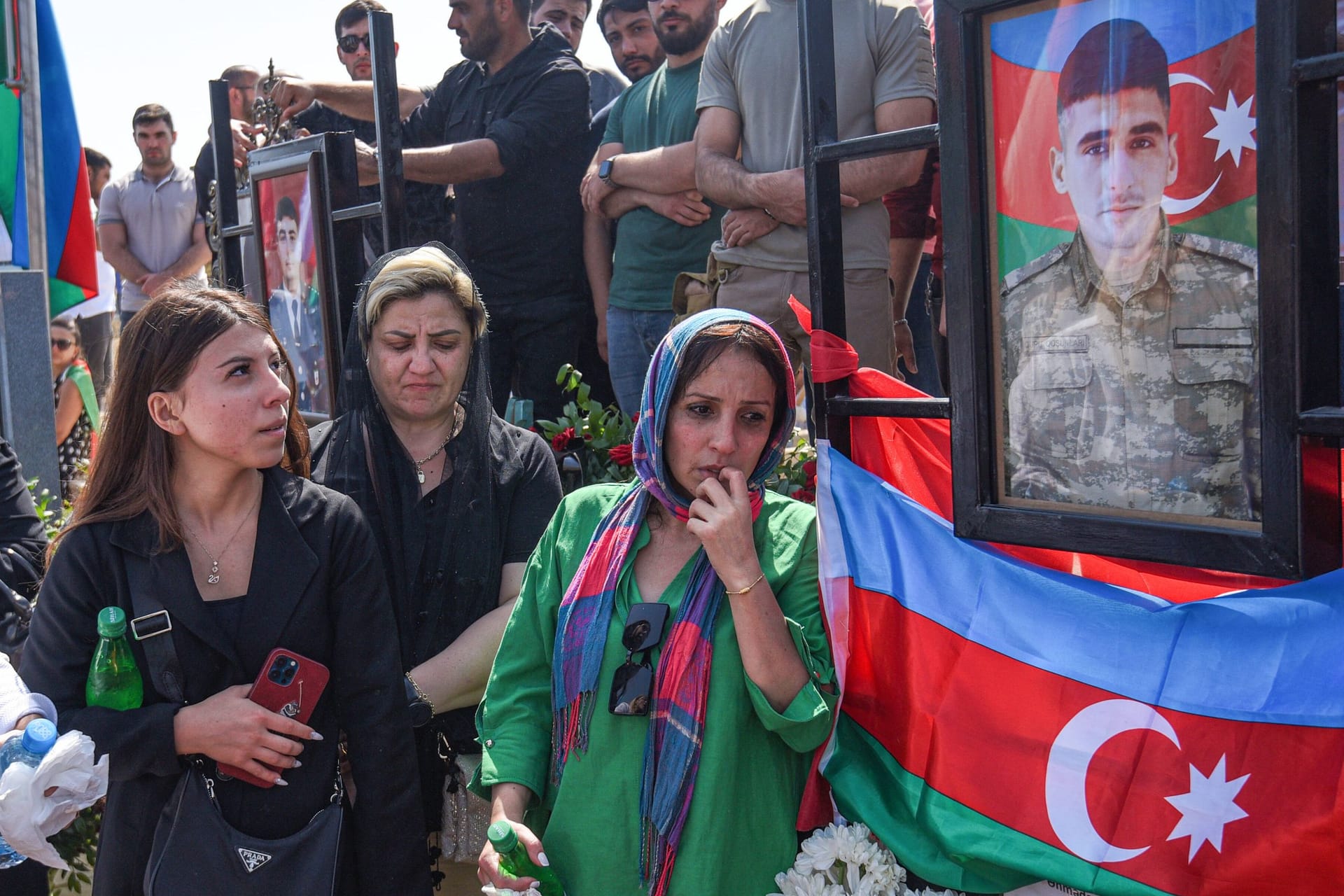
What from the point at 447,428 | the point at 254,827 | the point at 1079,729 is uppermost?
the point at 447,428

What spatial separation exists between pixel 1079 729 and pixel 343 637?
1422mm

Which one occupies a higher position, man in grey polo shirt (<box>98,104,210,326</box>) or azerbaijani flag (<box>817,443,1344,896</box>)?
man in grey polo shirt (<box>98,104,210,326</box>)

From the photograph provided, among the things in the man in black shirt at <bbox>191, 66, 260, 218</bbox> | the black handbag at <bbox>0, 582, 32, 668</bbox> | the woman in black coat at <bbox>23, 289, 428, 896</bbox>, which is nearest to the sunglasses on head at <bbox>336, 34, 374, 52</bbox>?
the man in black shirt at <bbox>191, 66, 260, 218</bbox>

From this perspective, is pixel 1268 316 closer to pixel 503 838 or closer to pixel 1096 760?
pixel 1096 760

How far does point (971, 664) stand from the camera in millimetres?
2070

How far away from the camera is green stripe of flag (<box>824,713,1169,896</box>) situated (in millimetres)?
1890

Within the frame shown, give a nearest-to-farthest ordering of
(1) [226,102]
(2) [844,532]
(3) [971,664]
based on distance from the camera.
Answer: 1. (3) [971,664]
2. (2) [844,532]
3. (1) [226,102]

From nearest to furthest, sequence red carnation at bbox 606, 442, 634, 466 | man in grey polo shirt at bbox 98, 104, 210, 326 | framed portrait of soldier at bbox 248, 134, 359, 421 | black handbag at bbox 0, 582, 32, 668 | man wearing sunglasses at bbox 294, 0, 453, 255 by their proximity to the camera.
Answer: black handbag at bbox 0, 582, 32, 668 < red carnation at bbox 606, 442, 634, 466 < framed portrait of soldier at bbox 248, 134, 359, 421 < man wearing sunglasses at bbox 294, 0, 453, 255 < man in grey polo shirt at bbox 98, 104, 210, 326

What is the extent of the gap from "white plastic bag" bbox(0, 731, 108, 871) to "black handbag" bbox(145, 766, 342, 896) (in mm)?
148

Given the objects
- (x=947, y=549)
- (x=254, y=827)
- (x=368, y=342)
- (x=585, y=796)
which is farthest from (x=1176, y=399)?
(x=368, y=342)

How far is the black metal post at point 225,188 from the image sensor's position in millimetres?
5012

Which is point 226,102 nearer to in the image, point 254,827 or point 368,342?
point 368,342

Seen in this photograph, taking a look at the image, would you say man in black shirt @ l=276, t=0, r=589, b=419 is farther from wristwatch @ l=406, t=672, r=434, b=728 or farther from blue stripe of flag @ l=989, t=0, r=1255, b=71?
blue stripe of flag @ l=989, t=0, r=1255, b=71

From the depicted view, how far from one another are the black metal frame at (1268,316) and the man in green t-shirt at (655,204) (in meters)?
2.30
